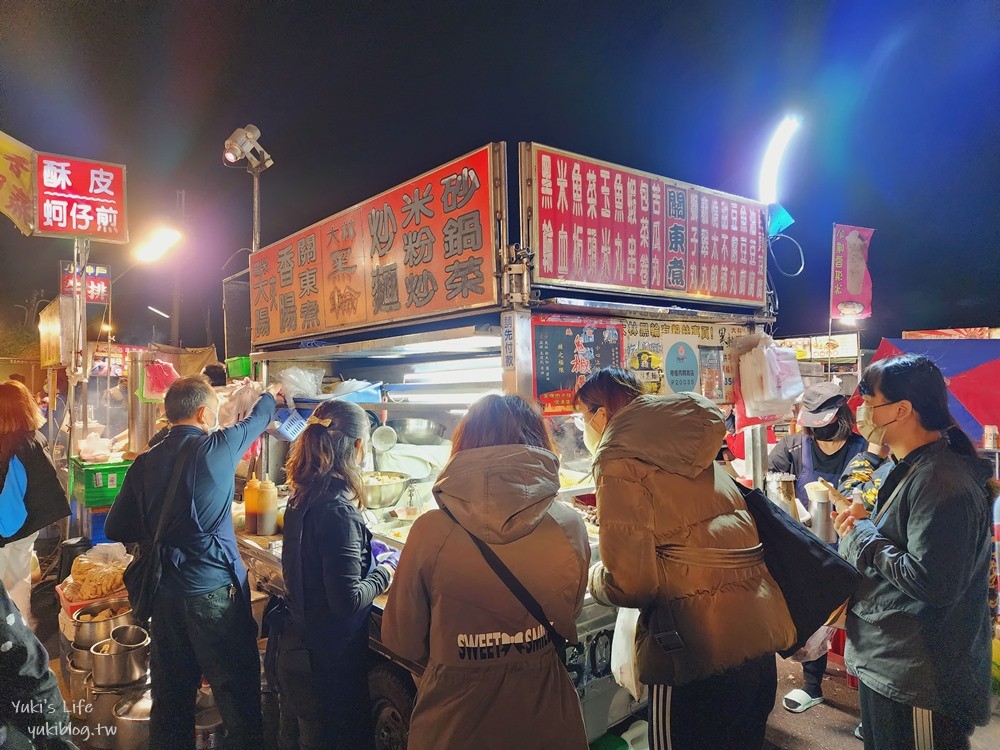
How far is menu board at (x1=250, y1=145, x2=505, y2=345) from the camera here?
3109 millimetres

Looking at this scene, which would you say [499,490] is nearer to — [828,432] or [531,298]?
[531,298]

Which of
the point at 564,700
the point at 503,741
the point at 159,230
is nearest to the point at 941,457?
the point at 564,700

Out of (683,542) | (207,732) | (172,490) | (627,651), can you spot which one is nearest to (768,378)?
(683,542)

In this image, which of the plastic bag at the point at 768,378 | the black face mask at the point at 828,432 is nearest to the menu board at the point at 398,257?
the plastic bag at the point at 768,378

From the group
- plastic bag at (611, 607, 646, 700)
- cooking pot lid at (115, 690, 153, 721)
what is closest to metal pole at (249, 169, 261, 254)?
cooking pot lid at (115, 690, 153, 721)

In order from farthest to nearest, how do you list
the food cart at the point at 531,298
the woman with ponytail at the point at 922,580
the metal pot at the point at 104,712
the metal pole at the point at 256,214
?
the metal pole at the point at 256,214 → the metal pot at the point at 104,712 → the food cart at the point at 531,298 → the woman with ponytail at the point at 922,580

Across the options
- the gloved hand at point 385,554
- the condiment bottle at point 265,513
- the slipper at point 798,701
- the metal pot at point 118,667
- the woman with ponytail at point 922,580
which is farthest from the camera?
the condiment bottle at point 265,513

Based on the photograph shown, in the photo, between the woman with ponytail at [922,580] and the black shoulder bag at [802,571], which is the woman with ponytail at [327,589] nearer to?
the black shoulder bag at [802,571]

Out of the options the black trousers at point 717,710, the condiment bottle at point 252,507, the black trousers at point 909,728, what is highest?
the condiment bottle at point 252,507

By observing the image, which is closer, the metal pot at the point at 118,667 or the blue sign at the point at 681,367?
the blue sign at the point at 681,367

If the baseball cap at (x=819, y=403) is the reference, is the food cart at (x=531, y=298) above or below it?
above

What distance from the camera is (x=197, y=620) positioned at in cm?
336

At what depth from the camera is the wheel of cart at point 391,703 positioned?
9.98ft

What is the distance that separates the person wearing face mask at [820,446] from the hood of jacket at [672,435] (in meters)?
2.85
